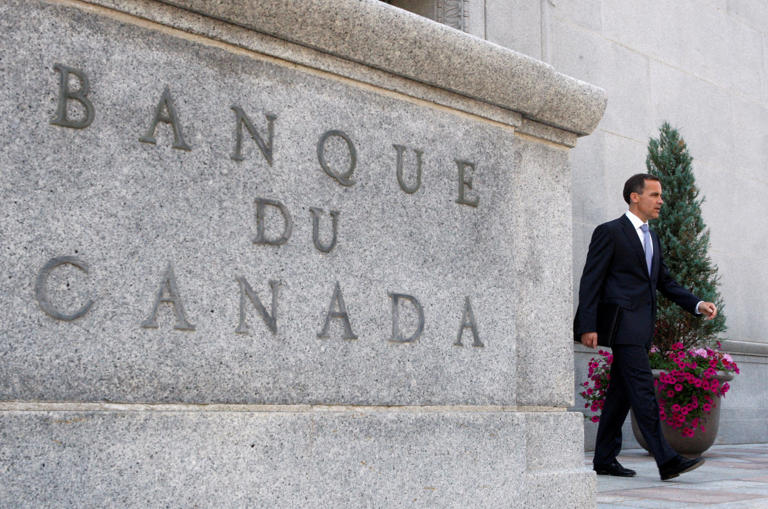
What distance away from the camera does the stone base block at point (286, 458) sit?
7.48 ft

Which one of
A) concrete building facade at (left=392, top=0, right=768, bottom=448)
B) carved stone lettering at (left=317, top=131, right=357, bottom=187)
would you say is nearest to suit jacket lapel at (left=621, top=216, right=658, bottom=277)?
concrete building facade at (left=392, top=0, right=768, bottom=448)

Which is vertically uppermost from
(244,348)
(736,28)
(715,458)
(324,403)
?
(736,28)


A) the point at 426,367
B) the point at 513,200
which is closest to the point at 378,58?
the point at 513,200

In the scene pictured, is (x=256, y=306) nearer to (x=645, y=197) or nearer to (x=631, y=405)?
(x=631, y=405)

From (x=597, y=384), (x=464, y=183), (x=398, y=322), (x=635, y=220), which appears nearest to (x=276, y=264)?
(x=398, y=322)

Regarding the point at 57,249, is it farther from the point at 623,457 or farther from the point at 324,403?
the point at 623,457

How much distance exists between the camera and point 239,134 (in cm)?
278

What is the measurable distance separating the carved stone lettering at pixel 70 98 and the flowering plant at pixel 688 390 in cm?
575

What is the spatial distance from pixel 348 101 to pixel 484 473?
1.48 m

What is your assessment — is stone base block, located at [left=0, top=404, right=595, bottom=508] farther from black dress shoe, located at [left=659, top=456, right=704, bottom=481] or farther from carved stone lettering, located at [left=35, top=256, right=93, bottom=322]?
black dress shoe, located at [left=659, top=456, right=704, bottom=481]

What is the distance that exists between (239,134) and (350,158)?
1.47 ft

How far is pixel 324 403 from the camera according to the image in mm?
2879

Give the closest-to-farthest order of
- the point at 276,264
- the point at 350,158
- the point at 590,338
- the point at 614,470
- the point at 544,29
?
the point at 276,264 < the point at 350,158 < the point at 590,338 < the point at 614,470 < the point at 544,29

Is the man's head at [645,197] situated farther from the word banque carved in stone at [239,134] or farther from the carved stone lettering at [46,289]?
the carved stone lettering at [46,289]
